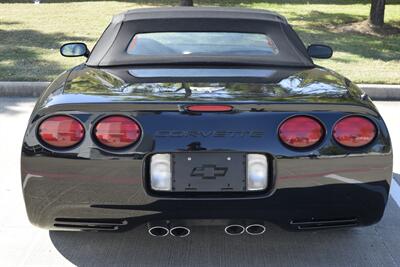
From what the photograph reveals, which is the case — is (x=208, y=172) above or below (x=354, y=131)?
below

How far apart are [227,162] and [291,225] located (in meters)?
0.49

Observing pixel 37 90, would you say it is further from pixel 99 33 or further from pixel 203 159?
pixel 203 159

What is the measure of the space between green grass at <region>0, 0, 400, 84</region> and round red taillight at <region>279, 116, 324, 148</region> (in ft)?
18.8

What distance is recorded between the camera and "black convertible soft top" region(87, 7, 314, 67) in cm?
367

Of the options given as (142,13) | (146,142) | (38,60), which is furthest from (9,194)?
(38,60)

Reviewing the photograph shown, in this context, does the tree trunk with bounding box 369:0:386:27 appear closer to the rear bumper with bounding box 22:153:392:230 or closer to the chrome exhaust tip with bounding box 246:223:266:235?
the rear bumper with bounding box 22:153:392:230

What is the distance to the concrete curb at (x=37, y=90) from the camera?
787 centimetres

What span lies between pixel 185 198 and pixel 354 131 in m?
0.91

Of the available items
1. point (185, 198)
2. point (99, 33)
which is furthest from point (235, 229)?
point (99, 33)

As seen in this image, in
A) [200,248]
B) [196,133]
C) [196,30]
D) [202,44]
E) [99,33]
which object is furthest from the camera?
[99,33]

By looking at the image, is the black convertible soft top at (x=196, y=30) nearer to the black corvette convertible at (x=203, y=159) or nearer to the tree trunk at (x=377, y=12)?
the black corvette convertible at (x=203, y=159)

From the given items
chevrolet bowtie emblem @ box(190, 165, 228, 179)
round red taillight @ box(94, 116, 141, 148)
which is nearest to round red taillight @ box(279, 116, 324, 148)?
chevrolet bowtie emblem @ box(190, 165, 228, 179)

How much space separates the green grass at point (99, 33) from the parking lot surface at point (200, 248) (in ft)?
16.4

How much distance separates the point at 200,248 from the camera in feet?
11.3
